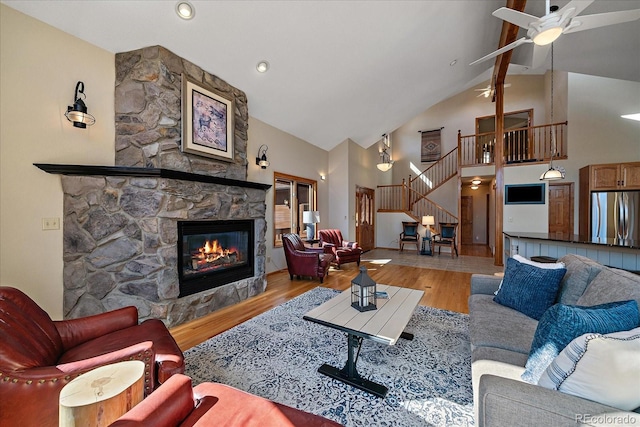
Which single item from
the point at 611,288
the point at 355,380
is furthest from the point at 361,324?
the point at 611,288

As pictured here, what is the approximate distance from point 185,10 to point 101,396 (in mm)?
3382

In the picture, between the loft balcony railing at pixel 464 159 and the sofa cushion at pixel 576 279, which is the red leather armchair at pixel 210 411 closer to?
the sofa cushion at pixel 576 279

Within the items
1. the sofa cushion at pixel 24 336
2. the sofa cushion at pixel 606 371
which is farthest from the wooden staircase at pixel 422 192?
the sofa cushion at pixel 24 336

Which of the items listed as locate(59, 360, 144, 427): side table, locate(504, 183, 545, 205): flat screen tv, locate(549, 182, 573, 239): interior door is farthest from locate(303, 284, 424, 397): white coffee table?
locate(549, 182, 573, 239): interior door

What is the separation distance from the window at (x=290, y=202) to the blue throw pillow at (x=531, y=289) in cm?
417

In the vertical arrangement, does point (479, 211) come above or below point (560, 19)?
below

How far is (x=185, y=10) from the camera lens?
8.75 feet

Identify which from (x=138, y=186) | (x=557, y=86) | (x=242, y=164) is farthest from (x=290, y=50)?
(x=557, y=86)

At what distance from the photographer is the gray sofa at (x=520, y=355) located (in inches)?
34.2

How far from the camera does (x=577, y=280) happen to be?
1816mm

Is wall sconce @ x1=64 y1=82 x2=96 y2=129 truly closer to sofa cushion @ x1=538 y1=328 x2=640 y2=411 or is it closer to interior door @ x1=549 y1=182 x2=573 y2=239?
sofa cushion @ x1=538 y1=328 x2=640 y2=411

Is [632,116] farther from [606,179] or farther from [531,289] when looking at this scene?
[531,289]

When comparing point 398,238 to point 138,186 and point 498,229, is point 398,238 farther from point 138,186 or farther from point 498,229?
point 138,186

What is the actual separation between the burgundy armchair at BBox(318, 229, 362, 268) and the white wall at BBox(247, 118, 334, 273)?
0.77 m
